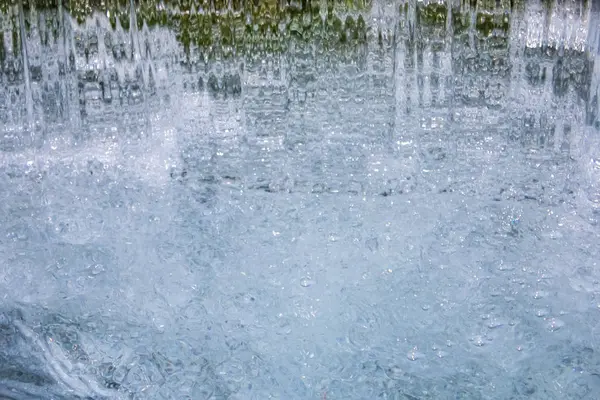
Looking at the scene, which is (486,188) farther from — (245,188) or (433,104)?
(245,188)

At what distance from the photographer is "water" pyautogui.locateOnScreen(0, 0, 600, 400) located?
1.87 m

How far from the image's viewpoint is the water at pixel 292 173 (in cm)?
187

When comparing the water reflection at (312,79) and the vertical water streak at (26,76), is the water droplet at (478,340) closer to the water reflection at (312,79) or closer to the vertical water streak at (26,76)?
the water reflection at (312,79)

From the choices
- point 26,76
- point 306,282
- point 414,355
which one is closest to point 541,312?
point 414,355

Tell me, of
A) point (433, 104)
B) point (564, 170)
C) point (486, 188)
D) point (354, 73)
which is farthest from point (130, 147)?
point (564, 170)

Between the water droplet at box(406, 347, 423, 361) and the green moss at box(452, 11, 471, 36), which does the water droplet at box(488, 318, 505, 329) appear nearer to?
the water droplet at box(406, 347, 423, 361)

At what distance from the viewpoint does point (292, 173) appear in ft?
6.97

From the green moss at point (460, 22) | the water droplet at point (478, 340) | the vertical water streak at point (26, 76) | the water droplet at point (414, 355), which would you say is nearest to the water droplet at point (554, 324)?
the water droplet at point (478, 340)

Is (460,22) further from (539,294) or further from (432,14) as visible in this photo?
(539,294)

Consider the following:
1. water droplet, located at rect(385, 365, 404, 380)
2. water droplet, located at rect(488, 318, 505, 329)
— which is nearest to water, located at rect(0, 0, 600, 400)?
water droplet, located at rect(488, 318, 505, 329)

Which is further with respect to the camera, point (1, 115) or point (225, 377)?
point (1, 115)

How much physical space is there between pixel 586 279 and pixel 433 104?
0.57 meters

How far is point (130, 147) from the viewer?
2.13m

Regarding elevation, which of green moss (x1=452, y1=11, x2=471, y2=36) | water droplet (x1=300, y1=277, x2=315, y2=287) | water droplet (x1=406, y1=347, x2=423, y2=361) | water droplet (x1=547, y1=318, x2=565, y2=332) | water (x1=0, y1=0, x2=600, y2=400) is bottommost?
water droplet (x1=406, y1=347, x2=423, y2=361)
